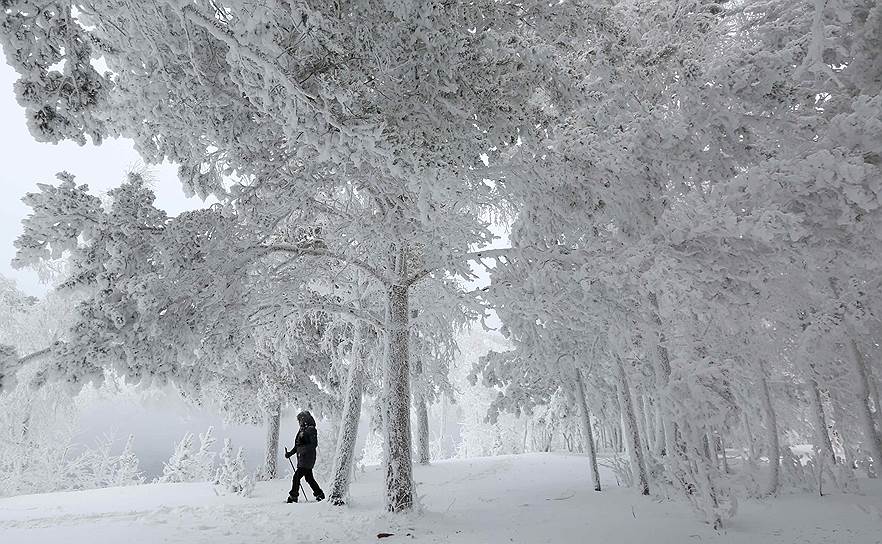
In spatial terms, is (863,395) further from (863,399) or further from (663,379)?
(663,379)

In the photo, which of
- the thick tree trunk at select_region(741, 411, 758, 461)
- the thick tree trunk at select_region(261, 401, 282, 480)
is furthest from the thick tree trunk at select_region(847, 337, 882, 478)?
the thick tree trunk at select_region(261, 401, 282, 480)

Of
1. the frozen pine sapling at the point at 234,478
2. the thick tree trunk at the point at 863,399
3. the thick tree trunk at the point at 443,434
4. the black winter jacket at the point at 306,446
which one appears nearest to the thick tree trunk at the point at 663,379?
the thick tree trunk at the point at 863,399

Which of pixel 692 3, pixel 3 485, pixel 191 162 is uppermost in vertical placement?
pixel 692 3

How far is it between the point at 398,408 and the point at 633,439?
444 cm

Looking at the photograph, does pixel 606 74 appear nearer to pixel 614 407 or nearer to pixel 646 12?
pixel 646 12

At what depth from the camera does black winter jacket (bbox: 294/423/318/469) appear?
29.1 ft

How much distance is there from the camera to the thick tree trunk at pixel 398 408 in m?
7.22

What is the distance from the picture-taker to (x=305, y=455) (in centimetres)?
898

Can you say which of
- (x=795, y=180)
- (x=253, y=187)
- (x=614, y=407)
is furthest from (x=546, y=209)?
(x=614, y=407)

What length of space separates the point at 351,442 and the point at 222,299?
4722mm

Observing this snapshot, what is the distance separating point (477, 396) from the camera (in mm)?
35219

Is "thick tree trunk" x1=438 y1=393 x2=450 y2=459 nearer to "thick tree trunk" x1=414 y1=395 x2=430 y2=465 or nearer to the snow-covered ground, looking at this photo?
"thick tree trunk" x1=414 y1=395 x2=430 y2=465

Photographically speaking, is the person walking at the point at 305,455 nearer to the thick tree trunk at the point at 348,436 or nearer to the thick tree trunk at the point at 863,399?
the thick tree trunk at the point at 348,436

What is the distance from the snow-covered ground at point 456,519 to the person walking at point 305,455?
0.29 meters
